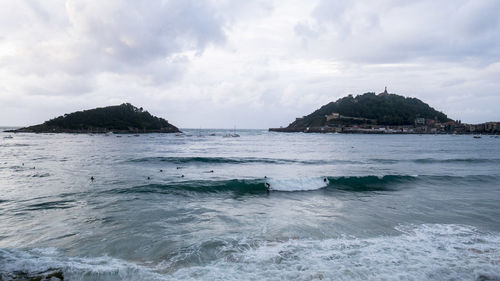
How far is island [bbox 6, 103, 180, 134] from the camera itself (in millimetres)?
133000

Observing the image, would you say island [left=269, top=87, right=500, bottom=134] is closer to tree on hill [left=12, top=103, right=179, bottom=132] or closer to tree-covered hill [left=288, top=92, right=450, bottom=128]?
tree-covered hill [left=288, top=92, right=450, bottom=128]

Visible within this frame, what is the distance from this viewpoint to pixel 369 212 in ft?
37.3

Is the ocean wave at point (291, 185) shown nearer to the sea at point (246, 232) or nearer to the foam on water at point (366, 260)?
the sea at point (246, 232)

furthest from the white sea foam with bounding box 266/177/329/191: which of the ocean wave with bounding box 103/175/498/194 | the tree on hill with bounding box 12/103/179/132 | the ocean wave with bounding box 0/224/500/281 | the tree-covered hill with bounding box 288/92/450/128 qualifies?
the tree-covered hill with bounding box 288/92/450/128

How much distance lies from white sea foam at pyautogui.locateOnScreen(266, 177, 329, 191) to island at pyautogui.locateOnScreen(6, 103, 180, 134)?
137m

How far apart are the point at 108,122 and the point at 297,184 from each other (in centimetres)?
14965

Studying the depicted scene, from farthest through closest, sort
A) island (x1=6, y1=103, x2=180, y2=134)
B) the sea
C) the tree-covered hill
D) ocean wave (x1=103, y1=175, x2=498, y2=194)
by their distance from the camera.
A: the tree-covered hill, island (x1=6, y1=103, x2=180, y2=134), ocean wave (x1=103, y1=175, x2=498, y2=194), the sea

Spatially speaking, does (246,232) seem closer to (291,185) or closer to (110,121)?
(291,185)

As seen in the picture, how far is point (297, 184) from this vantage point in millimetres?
16938

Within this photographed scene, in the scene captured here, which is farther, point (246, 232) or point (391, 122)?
point (391, 122)

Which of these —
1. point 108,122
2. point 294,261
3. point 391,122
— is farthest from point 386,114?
point 294,261

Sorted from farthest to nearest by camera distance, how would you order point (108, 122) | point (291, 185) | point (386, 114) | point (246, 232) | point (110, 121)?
point (386, 114) < point (110, 121) < point (108, 122) < point (291, 185) < point (246, 232)


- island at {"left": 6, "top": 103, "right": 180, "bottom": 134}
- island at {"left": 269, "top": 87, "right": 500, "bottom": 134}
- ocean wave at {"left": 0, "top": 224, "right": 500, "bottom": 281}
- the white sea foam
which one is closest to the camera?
ocean wave at {"left": 0, "top": 224, "right": 500, "bottom": 281}

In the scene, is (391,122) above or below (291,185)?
above
